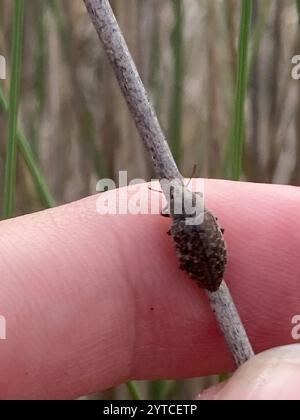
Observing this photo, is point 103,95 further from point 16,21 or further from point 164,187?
point 164,187

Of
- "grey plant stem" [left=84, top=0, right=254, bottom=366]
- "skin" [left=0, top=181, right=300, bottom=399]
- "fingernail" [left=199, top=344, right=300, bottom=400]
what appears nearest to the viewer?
"grey plant stem" [left=84, top=0, right=254, bottom=366]

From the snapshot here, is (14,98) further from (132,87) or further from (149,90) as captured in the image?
(149,90)

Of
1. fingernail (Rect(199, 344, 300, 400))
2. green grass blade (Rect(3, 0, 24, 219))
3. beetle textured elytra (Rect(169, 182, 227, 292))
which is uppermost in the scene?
green grass blade (Rect(3, 0, 24, 219))

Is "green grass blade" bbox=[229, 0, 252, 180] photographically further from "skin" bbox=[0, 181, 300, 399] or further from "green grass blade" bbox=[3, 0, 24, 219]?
"green grass blade" bbox=[3, 0, 24, 219]

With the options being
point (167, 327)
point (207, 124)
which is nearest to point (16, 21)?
point (167, 327)

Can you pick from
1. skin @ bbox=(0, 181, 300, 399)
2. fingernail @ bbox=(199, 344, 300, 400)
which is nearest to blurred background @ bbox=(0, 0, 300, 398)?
skin @ bbox=(0, 181, 300, 399)

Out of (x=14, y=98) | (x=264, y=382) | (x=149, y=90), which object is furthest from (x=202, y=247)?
(x=149, y=90)

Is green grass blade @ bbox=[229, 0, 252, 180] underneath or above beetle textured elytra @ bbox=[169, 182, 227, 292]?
above

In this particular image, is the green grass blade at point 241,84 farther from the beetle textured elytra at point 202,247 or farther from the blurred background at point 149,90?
the blurred background at point 149,90
